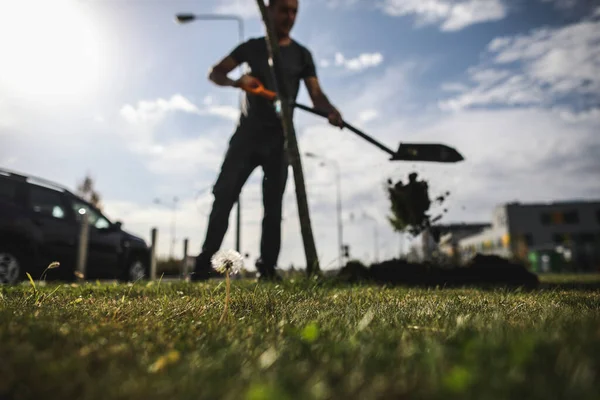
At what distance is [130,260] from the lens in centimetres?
1020

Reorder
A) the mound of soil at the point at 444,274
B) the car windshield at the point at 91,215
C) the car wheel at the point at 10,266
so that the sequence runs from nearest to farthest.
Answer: the mound of soil at the point at 444,274, the car wheel at the point at 10,266, the car windshield at the point at 91,215

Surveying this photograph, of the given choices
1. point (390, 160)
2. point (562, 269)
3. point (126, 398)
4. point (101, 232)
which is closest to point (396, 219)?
point (390, 160)

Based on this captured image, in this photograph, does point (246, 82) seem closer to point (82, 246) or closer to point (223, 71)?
point (223, 71)

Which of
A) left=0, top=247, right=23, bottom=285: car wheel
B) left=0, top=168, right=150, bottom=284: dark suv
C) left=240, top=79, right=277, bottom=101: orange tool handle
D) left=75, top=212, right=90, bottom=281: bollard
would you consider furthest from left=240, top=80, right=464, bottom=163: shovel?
left=0, top=247, right=23, bottom=285: car wheel

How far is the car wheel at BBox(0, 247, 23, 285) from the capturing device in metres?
7.03

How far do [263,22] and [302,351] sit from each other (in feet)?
16.7

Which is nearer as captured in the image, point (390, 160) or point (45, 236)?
point (390, 160)

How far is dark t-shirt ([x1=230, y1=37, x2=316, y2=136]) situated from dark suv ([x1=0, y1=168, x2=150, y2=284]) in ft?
8.31

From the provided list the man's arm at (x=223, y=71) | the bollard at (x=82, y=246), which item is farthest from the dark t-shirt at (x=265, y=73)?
the bollard at (x=82, y=246)

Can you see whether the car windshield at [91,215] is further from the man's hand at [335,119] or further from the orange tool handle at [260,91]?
the man's hand at [335,119]

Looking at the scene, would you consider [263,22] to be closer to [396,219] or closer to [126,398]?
[396,219]

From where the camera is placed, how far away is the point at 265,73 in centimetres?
599

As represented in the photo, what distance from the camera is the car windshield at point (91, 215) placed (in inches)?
339

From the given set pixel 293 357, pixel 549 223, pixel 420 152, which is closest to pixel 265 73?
pixel 420 152
